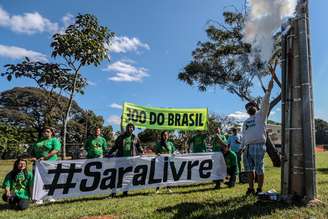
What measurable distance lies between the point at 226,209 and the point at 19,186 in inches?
181

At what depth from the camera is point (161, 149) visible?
11.0 metres

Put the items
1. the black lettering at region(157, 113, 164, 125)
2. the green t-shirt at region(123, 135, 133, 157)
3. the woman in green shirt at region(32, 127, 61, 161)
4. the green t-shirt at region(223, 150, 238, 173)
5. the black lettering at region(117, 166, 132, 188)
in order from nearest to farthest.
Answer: the woman in green shirt at region(32, 127, 61, 161) < the black lettering at region(117, 166, 132, 188) < the green t-shirt at region(123, 135, 133, 157) < the green t-shirt at region(223, 150, 238, 173) < the black lettering at region(157, 113, 164, 125)

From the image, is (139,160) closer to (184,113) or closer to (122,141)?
(122,141)

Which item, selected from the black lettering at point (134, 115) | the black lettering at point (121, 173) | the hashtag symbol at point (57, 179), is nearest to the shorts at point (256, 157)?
the black lettering at point (121, 173)

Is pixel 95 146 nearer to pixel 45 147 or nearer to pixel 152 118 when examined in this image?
pixel 45 147

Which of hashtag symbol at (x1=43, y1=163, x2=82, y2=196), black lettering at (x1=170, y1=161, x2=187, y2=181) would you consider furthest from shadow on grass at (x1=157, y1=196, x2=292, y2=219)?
black lettering at (x1=170, y1=161, x2=187, y2=181)

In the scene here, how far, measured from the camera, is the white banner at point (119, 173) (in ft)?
29.8

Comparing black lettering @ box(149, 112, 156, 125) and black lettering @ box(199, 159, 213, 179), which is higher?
black lettering @ box(149, 112, 156, 125)

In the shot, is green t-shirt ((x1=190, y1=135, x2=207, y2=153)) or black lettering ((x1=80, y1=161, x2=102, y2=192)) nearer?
black lettering ((x1=80, y1=161, x2=102, y2=192))

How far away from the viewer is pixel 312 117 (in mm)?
6707

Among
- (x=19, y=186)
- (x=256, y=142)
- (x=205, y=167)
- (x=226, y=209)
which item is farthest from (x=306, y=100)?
(x=19, y=186)

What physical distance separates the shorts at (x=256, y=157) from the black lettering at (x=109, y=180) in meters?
3.66

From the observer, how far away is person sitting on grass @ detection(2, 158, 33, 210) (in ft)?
26.9

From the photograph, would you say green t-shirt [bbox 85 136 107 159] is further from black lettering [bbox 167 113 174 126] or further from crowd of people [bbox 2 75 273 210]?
black lettering [bbox 167 113 174 126]
